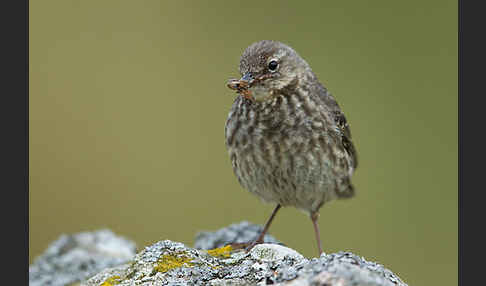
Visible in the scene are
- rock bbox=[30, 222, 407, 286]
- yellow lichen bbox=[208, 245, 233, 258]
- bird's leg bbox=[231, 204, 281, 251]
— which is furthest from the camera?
bird's leg bbox=[231, 204, 281, 251]

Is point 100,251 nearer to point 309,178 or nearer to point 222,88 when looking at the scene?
point 309,178

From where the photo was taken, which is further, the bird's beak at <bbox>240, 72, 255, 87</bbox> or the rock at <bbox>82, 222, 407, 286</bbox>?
the bird's beak at <bbox>240, 72, 255, 87</bbox>

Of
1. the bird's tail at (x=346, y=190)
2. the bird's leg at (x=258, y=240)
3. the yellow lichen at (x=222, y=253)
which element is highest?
the bird's tail at (x=346, y=190)

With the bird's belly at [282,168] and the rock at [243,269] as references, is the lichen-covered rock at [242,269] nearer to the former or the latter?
the rock at [243,269]

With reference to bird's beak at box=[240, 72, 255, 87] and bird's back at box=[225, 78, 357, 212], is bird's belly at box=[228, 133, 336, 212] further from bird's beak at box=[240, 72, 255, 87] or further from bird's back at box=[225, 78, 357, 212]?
bird's beak at box=[240, 72, 255, 87]

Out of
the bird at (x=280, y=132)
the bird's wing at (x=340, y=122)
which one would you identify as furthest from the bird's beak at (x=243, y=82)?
the bird's wing at (x=340, y=122)

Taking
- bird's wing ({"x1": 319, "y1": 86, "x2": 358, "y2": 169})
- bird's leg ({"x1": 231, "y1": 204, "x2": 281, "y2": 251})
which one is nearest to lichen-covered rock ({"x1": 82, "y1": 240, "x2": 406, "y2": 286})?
bird's leg ({"x1": 231, "y1": 204, "x2": 281, "y2": 251})

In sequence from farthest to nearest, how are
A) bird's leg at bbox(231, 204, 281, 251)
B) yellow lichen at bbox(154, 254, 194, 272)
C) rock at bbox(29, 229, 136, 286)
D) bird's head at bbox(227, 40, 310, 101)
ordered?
rock at bbox(29, 229, 136, 286) → bird's head at bbox(227, 40, 310, 101) → bird's leg at bbox(231, 204, 281, 251) → yellow lichen at bbox(154, 254, 194, 272)

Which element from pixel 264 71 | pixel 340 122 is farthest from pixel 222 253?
pixel 340 122
